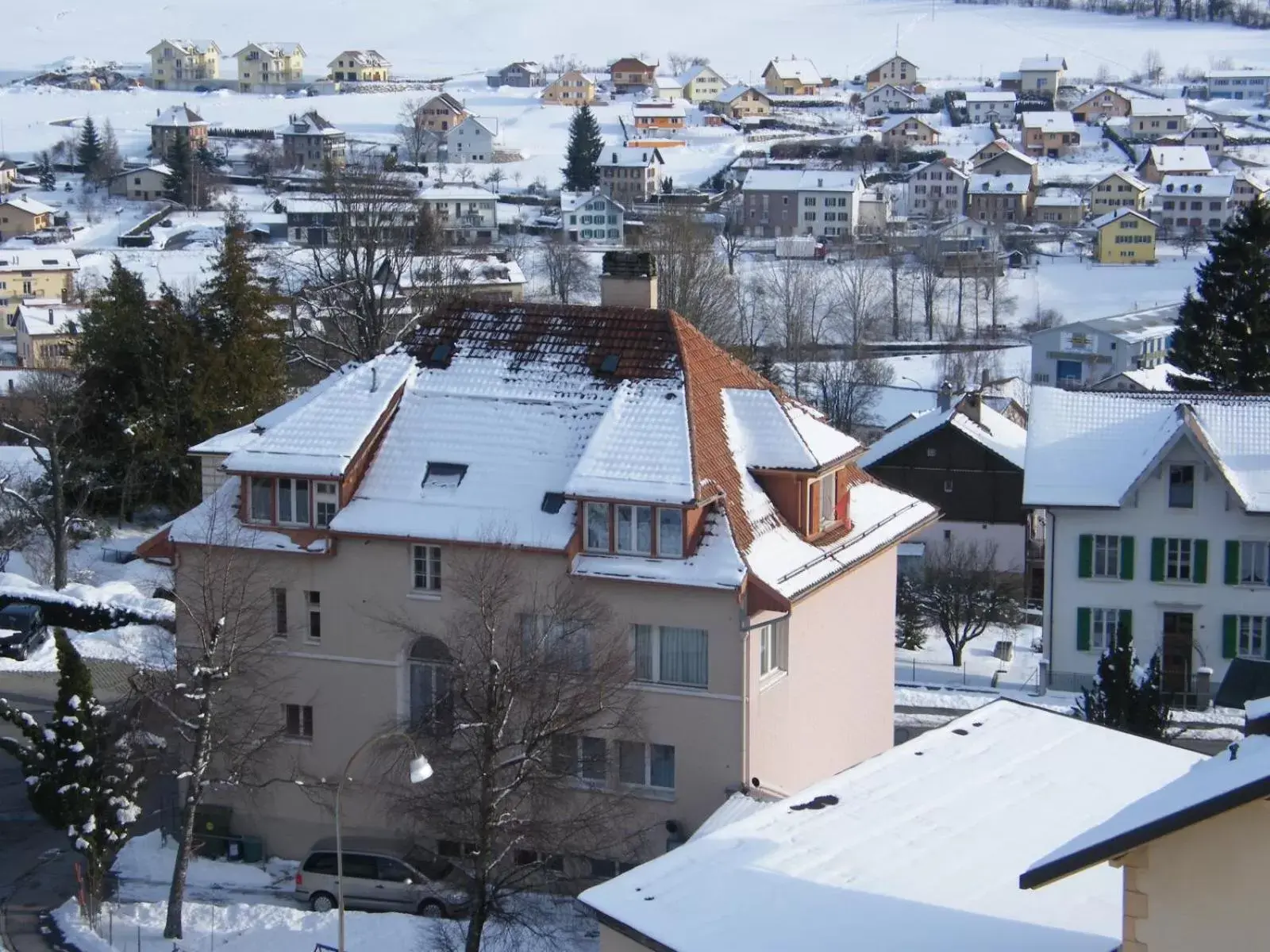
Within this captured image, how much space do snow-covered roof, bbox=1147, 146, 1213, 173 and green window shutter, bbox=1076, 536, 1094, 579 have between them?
10988cm

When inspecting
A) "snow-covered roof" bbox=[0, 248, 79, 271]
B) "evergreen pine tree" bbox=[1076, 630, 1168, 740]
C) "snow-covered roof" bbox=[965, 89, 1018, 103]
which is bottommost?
"evergreen pine tree" bbox=[1076, 630, 1168, 740]

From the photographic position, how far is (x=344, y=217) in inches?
1716

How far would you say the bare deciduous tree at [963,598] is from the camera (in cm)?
3984

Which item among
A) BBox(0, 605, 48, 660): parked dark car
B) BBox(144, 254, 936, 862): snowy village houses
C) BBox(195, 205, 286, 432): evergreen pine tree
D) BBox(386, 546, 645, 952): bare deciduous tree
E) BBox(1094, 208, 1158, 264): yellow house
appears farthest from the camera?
BBox(1094, 208, 1158, 264): yellow house

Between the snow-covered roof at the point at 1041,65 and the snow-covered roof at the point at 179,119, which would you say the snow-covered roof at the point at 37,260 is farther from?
the snow-covered roof at the point at 1041,65

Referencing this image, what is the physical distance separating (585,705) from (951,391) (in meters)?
38.3

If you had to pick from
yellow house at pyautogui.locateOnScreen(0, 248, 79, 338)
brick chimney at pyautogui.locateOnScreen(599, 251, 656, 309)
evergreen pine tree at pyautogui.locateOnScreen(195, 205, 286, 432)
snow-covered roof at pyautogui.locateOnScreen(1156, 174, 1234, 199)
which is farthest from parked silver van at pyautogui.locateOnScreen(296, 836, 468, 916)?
snow-covered roof at pyautogui.locateOnScreen(1156, 174, 1234, 199)

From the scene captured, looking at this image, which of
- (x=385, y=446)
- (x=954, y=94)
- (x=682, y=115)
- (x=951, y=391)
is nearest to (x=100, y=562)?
(x=385, y=446)

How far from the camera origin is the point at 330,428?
24844 mm

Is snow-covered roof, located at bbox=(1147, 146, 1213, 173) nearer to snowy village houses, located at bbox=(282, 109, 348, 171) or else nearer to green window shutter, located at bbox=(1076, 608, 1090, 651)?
snowy village houses, located at bbox=(282, 109, 348, 171)

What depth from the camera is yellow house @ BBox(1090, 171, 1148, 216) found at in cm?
12756

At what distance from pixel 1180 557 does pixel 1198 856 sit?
89.3 feet

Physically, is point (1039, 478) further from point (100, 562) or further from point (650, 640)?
point (100, 562)

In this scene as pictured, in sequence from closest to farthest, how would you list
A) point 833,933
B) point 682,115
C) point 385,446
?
point 833,933
point 385,446
point 682,115
